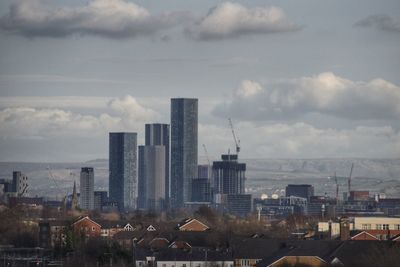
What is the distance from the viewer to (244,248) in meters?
81.4

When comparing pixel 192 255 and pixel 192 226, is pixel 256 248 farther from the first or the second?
pixel 192 226

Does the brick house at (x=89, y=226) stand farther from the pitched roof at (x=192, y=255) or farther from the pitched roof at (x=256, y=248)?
the pitched roof at (x=256, y=248)

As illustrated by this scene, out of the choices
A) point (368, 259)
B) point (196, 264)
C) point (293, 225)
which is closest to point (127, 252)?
point (196, 264)

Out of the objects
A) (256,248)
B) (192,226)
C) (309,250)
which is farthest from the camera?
(192,226)

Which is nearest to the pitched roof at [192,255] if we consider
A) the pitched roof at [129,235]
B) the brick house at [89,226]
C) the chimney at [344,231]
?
the chimney at [344,231]

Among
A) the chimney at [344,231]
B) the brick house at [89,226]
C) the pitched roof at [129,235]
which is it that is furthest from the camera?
the brick house at [89,226]

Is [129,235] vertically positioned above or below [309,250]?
above

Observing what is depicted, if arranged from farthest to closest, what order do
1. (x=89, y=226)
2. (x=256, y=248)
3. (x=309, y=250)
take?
(x=89, y=226) → (x=256, y=248) → (x=309, y=250)

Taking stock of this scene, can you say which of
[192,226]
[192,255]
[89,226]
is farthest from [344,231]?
[89,226]

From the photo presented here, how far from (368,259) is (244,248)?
19.0 metres

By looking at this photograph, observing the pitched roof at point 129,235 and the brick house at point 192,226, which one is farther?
the brick house at point 192,226

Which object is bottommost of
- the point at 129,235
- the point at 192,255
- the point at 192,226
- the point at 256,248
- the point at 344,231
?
the point at 192,255

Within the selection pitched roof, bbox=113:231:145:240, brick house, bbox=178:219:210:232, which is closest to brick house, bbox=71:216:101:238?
brick house, bbox=178:219:210:232

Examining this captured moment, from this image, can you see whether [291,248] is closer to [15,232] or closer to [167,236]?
[167,236]
